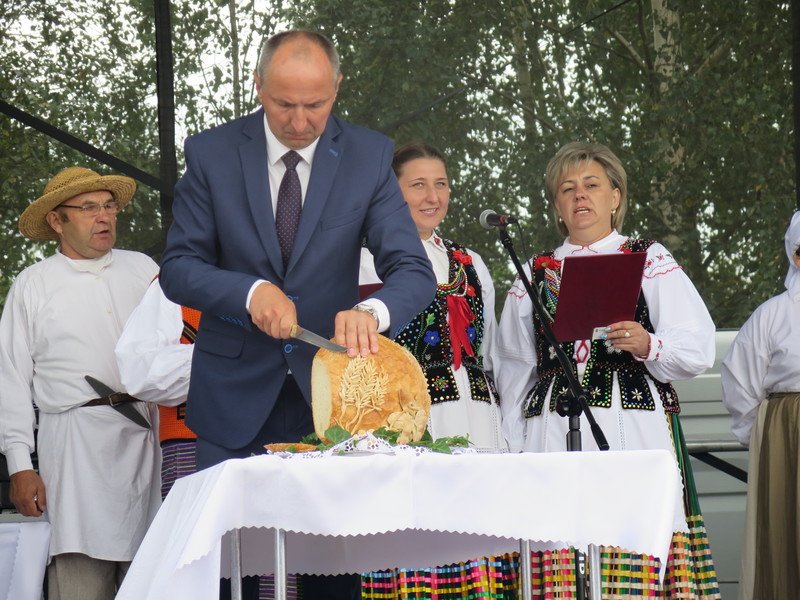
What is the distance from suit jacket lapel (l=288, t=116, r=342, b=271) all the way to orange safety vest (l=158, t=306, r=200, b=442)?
5.17ft

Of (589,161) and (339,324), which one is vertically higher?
(589,161)

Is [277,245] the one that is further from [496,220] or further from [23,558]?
[23,558]

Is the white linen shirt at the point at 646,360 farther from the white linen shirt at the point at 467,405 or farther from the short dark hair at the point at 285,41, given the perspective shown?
the short dark hair at the point at 285,41

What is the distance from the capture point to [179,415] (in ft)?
13.7

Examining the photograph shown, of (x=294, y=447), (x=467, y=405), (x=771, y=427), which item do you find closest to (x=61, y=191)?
(x=467, y=405)

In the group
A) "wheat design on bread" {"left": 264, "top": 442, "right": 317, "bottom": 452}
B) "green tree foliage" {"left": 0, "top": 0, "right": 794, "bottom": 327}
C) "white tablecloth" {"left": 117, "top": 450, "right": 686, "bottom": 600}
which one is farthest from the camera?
"green tree foliage" {"left": 0, "top": 0, "right": 794, "bottom": 327}

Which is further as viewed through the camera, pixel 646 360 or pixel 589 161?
pixel 589 161

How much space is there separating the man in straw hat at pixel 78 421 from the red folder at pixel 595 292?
1550 mm

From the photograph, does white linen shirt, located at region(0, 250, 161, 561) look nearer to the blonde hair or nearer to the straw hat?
the straw hat

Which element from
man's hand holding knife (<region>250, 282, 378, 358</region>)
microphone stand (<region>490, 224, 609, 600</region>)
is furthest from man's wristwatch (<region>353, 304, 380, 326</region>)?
microphone stand (<region>490, 224, 609, 600</region>)

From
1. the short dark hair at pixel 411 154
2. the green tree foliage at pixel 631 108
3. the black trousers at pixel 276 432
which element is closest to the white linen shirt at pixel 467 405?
the short dark hair at pixel 411 154

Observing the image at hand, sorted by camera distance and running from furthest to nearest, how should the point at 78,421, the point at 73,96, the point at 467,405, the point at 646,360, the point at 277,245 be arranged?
the point at 73,96 → the point at 78,421 → the point at 467,405 → the point at 646,360 → the point at 277,245

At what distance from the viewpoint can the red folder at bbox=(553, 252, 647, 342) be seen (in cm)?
355

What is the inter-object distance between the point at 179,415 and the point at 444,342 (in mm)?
910
